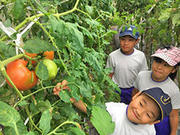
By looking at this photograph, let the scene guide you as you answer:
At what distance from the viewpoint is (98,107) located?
70 cm

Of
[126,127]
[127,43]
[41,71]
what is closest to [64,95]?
[41,71]

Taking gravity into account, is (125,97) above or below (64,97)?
below

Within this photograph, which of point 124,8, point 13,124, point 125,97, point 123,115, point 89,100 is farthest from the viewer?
Answer: point 124,8

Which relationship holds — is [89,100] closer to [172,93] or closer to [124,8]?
[172,93]

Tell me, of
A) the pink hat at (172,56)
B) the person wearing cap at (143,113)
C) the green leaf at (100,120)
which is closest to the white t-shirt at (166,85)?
the pink hat at (172,56)

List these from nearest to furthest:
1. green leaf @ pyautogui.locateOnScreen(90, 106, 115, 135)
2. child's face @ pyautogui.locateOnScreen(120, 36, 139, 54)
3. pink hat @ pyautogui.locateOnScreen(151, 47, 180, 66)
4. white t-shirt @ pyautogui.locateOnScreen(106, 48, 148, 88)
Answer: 1. green leaf @ pyautogui.locateOnScreen(90, 106, 115, 135)
2. pink hat @ pyautogui.locateOnScreen(151, 47, 180, 66)
3. child's face @ pyautogui.locateOnScreen(120, 36, 139, 54)
4. white t-shirt @ pyautogui.locateOnScreen(106, 48, 148, 88)

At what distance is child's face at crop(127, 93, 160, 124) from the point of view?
1.01 metres

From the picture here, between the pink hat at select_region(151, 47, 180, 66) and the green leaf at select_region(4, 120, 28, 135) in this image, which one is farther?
the pink hat at select_region(151, 47, 180, 66)

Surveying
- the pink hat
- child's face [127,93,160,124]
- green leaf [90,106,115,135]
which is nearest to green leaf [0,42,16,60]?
green leaf [90,106,115,135]

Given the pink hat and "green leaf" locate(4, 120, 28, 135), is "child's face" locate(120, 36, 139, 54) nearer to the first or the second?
the pink hat

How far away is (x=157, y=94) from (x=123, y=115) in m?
Result: 0.27

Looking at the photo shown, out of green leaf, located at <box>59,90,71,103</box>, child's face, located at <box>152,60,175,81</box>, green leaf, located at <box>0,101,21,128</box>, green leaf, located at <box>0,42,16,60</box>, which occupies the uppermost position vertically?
green leaf, located at <box>0,42,16,60</box>

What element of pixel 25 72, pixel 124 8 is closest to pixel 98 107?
pixel 25 72

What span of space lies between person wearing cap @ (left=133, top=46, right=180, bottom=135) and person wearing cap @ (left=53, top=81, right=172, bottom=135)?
453mm
